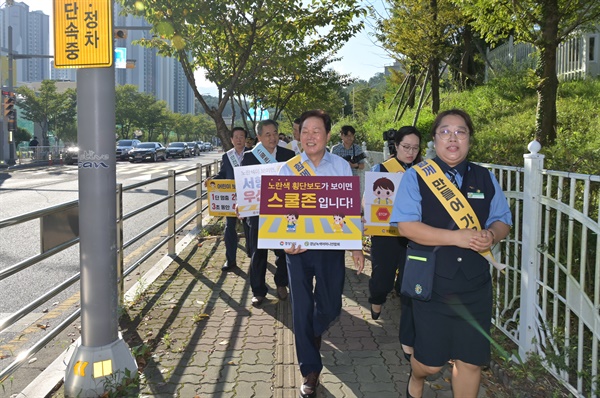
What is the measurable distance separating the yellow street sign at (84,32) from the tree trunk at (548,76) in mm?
8117

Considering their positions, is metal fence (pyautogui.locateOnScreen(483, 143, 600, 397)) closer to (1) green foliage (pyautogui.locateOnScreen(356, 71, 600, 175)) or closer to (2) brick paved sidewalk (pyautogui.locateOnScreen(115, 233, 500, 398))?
(1) green foliage (pyautogui.locateOnScreen(356, 71, 600, 175))

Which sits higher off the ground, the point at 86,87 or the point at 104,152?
the point at 86,87

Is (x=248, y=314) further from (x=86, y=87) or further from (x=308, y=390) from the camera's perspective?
(x=86, y=87)

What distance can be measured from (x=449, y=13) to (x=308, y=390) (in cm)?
1365

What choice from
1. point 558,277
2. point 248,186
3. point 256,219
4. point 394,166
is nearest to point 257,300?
point 256,219

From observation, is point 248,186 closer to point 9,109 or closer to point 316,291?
point 316,291

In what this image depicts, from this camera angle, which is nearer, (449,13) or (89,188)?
(89,188)

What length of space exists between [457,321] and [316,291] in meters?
1.18

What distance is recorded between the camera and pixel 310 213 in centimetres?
384

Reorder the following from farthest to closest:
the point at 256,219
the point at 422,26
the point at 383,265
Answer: the point at 422,26 → the point at 256,219 → the point at 383,265

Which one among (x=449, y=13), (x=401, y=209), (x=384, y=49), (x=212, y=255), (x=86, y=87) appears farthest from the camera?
(x=384, y=49)

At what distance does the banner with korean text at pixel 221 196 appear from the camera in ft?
24.9

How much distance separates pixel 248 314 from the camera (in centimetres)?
566

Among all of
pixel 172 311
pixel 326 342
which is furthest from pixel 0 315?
pixel 326 342
